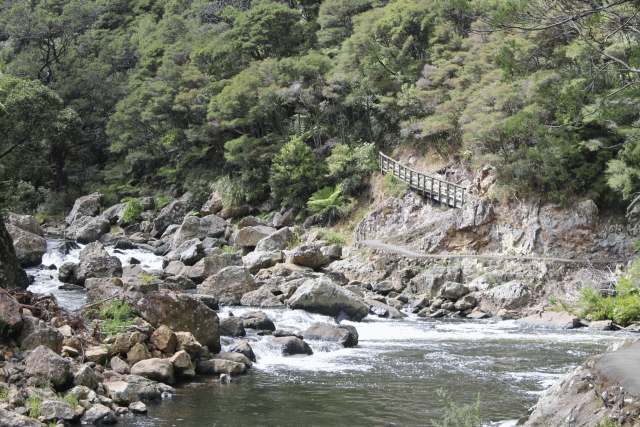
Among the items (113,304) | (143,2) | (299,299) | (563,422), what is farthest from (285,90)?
(143,2)

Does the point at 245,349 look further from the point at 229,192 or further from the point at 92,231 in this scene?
the point at 229,192

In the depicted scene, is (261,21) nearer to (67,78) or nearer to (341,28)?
(341,28)

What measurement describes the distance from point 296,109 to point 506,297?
69.3ft

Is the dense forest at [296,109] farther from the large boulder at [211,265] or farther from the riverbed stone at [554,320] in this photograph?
the large boulder at [211,265]

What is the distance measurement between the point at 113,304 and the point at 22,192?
80.8 ft

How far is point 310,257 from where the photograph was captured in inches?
1158

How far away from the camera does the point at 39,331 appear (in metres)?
12.7

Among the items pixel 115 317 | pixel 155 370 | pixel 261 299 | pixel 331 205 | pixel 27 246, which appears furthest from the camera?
pixel 331 205

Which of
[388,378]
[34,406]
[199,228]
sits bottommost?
[388,378]

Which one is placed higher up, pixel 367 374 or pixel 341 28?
pixel 341 28

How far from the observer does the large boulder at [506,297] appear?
2383 centimetres

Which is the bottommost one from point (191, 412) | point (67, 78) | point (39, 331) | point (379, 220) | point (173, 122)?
point (191, 412)

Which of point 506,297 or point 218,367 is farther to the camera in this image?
point 506,297

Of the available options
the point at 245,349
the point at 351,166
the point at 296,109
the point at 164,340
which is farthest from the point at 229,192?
the point at 164,340
